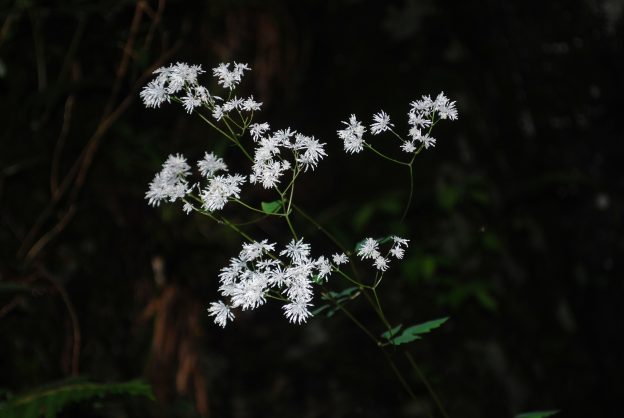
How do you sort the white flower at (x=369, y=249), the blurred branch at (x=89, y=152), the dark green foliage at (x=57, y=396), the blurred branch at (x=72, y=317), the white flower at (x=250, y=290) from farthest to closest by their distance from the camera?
the blurred branch at (x=89, y=152) → the blurred branch at (x=72, y=317) → the dark green foliage at (x=57, y=396) → the white flower at (x=369, y=249) → the white flower at (x=250, y=290)

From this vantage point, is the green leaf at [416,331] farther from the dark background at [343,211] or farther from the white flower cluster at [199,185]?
the dark background at [343,211]

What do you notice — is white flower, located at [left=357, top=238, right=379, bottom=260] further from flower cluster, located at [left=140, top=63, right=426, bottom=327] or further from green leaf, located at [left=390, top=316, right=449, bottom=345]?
green leaf, located at [left=390, top=316, right=449, bottom=345]

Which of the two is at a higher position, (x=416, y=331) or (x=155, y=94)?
(x=155, y=94)

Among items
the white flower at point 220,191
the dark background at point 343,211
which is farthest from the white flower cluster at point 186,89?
the dark background at point 343,211

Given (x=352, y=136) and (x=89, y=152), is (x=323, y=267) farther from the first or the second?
(x=89, y=152)

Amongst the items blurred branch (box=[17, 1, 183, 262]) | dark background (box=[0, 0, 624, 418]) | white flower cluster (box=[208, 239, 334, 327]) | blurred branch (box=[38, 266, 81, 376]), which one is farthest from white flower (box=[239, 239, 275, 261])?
blurred branch (box=[17, 1, 183, 262])

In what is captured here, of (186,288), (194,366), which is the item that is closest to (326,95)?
(186,288)

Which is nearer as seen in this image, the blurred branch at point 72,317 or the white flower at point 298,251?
the white flower at point 298,251

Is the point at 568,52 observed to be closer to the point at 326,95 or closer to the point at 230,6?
the point at 326,95

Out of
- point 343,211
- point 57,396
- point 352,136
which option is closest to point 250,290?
point 352,136
